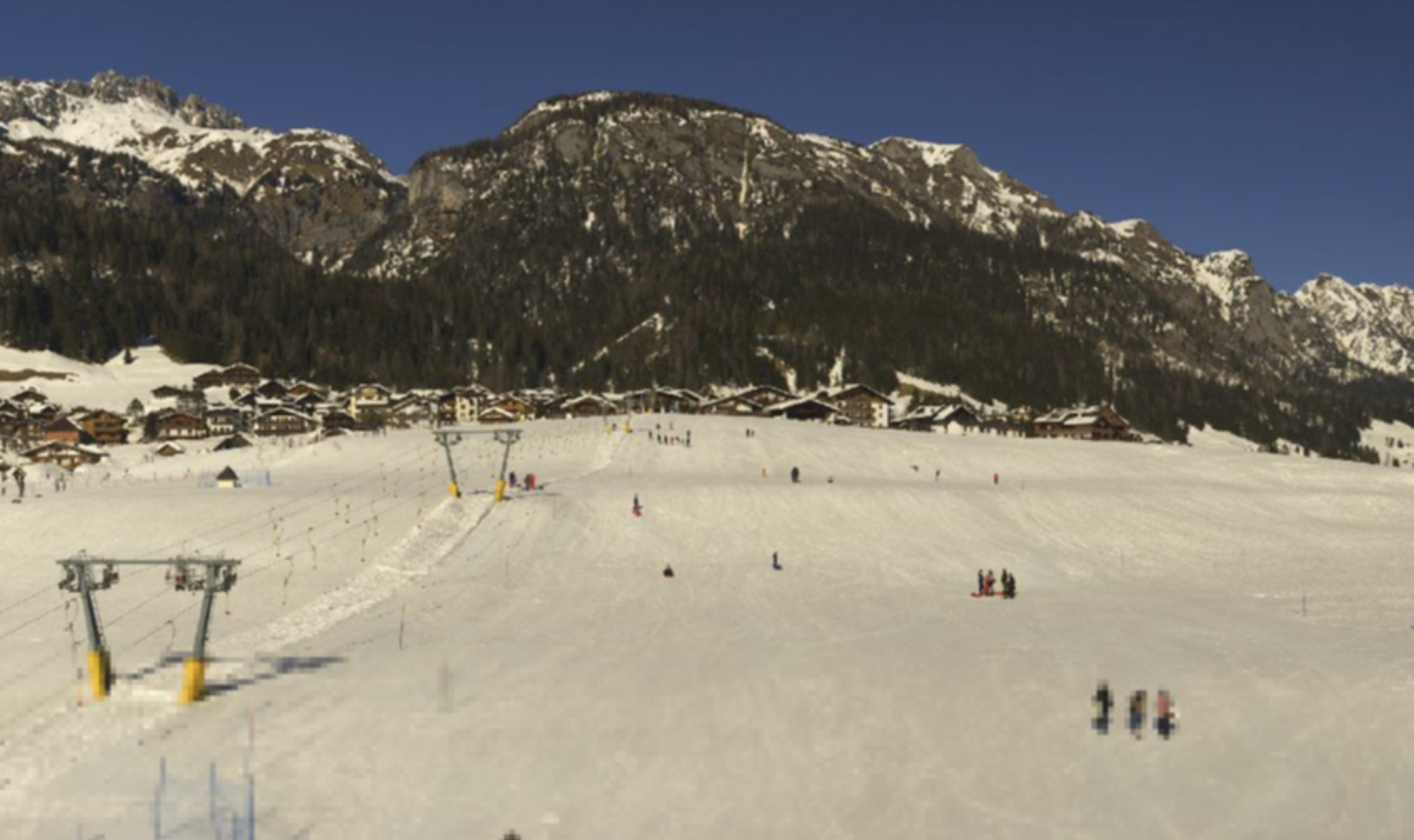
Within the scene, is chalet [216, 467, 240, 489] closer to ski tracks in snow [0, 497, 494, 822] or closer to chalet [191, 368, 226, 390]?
ski tracks in snow [0, 497, 494, 822]

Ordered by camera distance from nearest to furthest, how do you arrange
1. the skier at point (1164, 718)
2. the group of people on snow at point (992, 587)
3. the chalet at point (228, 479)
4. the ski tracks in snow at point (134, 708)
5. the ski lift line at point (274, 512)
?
the ski tracks in snow at point (134, 708) → the skier at point (1164, 718) → the group of people on snow at point (992, 587) → the ski lift line at point (274, 512) → the chalet at point (228, 479)

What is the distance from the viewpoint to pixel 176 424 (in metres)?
135

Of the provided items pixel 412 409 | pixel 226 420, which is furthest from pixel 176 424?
pixel 412 409

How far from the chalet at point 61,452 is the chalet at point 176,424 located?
58.0 feet

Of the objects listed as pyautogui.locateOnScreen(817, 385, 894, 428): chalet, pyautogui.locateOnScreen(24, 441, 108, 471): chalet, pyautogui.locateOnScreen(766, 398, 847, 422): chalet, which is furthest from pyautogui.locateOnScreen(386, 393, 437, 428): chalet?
pyautogui.locateOnScreen(817, 385, 894, 428): chalet

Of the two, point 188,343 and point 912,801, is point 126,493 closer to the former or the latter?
point 912,801

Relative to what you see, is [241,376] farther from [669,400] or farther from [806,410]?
[806,410]

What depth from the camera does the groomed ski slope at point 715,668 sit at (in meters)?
16.7

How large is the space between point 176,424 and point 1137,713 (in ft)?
462

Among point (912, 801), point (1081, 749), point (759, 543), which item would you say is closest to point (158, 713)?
point (912, 801)

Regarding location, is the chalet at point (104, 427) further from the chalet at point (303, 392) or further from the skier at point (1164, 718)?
the skier at point (1164, 718)

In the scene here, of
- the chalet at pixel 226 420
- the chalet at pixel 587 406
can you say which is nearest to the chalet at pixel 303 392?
the chalet at pixel 226 420

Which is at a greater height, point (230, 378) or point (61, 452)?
point (230, 378)

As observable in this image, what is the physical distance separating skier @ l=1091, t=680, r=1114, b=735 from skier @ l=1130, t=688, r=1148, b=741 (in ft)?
1.48
